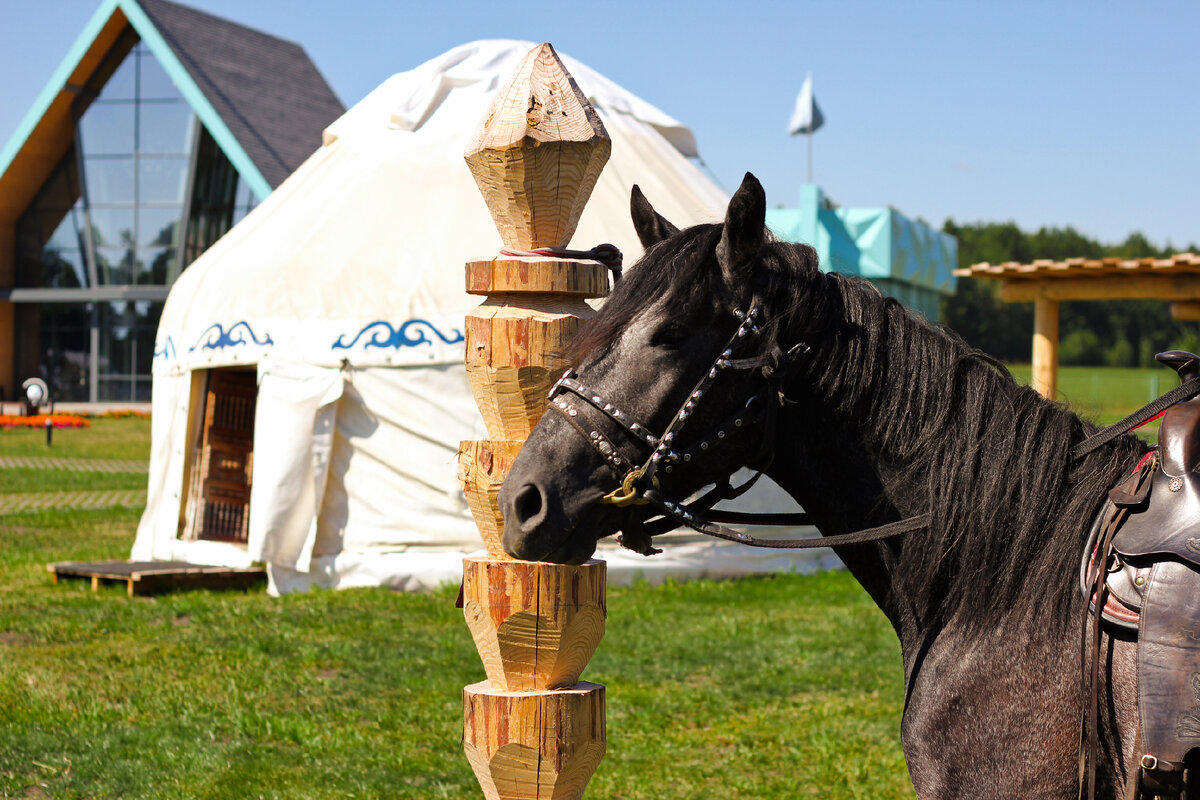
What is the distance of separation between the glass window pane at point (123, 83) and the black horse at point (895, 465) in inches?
1032

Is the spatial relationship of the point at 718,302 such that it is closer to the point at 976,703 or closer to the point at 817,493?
the point at 817,493

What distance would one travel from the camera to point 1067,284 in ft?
29.9

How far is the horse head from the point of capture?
180 cm

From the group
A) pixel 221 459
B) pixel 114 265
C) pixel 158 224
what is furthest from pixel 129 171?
pixel 221 459

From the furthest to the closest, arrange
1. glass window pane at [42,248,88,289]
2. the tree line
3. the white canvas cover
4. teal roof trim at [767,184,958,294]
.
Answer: the tree line, glass window pane at [42,248,88,289], teal roof trim at [767,184,958,294], the white canvas cover

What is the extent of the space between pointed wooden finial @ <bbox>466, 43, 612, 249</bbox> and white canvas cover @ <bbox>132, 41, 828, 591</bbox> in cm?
→ 548

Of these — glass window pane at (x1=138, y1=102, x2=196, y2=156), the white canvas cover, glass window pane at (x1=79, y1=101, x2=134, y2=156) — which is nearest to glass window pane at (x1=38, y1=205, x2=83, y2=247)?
glass window pane at (x1=79, y1=101, x2=134, y2=156)

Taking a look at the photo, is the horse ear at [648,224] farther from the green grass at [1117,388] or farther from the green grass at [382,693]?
the green grass at [1117,388]

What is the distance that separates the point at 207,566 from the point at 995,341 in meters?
58.1

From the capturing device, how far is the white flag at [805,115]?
28.5 meters

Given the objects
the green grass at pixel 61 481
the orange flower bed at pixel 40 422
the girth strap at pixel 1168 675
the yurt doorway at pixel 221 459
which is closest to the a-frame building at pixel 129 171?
the orange flower bed at pixel 40 422

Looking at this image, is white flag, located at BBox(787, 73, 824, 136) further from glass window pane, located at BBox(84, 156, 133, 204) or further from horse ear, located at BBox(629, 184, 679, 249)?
horse ear, located at BBox(629, 184, 679, 249)

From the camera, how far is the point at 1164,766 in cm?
163

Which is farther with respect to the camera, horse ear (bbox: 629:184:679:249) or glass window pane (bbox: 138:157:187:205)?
glass window pane (bbox: 138:157:187:205)
